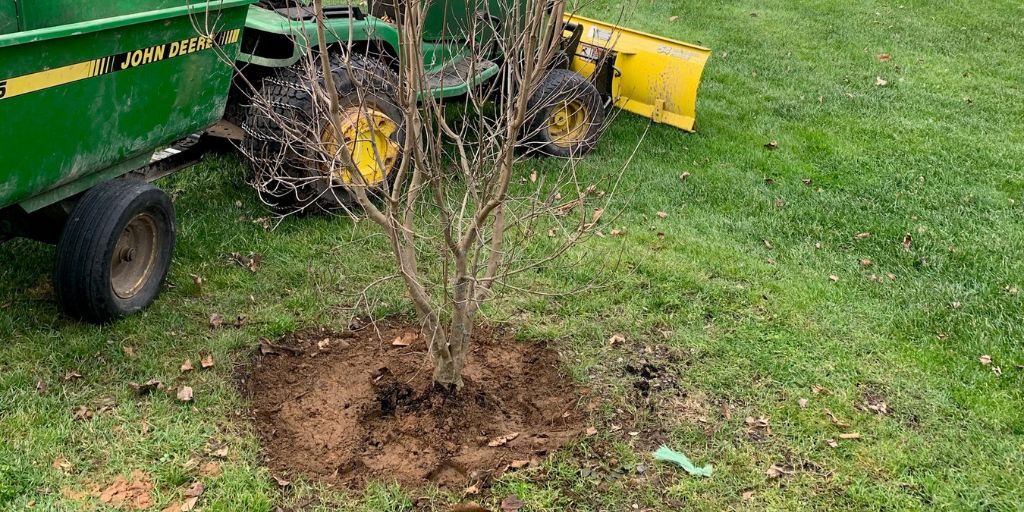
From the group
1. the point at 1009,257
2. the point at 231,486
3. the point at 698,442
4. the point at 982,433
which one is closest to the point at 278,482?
the point at 231,486

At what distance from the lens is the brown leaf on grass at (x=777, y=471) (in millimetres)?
3629

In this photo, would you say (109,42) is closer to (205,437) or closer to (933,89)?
(205,437)

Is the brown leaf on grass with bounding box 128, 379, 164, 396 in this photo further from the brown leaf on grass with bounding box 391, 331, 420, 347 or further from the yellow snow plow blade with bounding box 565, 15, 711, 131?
the yellow snow plow blade with bounding box 565, 15, 711, 131

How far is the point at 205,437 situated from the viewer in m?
3.59

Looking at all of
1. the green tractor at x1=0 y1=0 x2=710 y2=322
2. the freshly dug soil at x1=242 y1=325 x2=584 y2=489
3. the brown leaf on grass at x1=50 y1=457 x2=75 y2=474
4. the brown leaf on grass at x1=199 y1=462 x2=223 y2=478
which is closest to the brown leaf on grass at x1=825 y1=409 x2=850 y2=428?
the freshly dug soil at x1=242 y1=325 x2=584 y2=489

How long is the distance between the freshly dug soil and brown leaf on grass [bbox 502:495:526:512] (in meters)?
0.13

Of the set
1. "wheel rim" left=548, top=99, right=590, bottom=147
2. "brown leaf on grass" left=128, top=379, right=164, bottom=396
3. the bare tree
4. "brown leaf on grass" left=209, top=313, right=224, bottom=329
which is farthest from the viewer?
"wheel rim" left=548, top=99, right=590, bottom=147

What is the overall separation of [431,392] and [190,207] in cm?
251

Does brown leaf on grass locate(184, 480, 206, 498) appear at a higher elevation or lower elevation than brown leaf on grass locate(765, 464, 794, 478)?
lower

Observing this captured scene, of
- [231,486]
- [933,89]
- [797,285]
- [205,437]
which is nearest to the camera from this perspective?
[231,486]

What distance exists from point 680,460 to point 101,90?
9.69 feet

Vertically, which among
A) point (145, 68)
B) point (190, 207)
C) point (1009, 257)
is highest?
point (145, 68)

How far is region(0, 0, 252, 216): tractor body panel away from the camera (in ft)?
11.0

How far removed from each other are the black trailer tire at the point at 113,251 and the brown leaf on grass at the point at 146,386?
498 mm
